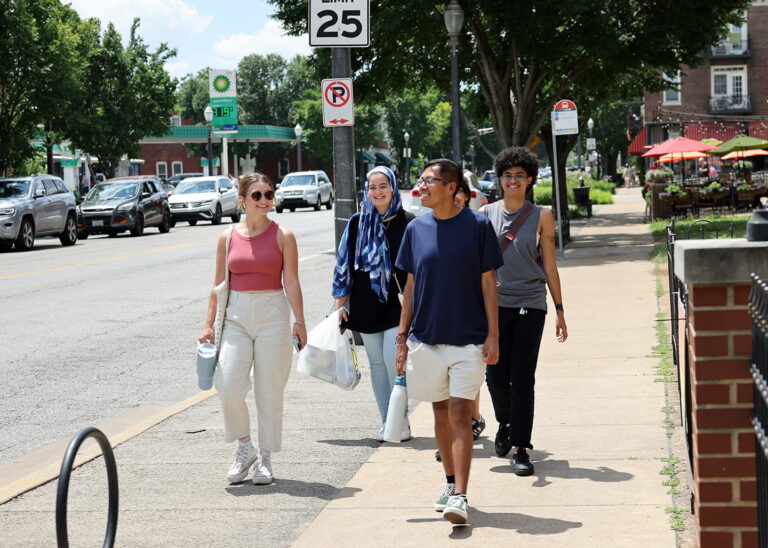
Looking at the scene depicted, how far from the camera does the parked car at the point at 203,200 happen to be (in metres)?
39.9

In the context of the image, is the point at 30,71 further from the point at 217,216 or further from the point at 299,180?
the point at 299,180

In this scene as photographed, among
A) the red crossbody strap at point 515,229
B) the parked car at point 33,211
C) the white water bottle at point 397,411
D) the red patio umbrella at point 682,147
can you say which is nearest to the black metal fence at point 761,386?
the white water bottle at point 397,411

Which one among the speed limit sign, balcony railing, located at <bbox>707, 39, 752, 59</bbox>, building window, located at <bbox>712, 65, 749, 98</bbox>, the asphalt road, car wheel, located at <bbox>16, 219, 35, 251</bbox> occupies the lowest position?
the asphalt road

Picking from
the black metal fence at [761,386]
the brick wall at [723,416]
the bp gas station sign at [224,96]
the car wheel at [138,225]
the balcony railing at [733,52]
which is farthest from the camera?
the bp gas station sign at [224,96]

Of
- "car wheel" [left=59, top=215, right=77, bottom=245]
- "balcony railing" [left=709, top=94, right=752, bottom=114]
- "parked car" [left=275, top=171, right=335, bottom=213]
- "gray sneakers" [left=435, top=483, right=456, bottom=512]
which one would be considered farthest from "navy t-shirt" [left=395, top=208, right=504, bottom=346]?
"balcony railing" [left=709, top=94, right=752, bottom=114]

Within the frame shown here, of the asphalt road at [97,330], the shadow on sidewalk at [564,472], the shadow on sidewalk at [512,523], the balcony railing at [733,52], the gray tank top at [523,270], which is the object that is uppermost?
the balcony railing at [733,52]

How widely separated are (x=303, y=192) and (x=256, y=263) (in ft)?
144

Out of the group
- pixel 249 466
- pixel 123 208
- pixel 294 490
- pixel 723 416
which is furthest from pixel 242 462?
pixel 123 208

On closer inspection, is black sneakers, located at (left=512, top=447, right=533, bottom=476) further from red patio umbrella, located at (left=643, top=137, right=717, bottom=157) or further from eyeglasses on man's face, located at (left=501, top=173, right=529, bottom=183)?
red patio umbrella, located at (left=643, top=137, right=717, bottom=157)

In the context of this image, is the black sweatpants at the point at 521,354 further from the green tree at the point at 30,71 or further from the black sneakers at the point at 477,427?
the green tree at the point at 30,71

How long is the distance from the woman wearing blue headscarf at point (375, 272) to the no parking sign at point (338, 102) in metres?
3.85

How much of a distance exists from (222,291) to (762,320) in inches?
147

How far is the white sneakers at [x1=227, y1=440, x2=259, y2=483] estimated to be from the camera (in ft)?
21.2

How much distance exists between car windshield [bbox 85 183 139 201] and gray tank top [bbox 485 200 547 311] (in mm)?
28573
